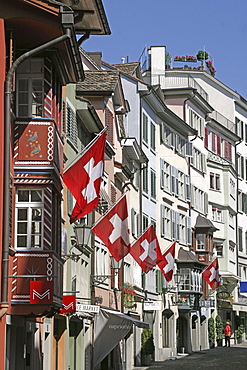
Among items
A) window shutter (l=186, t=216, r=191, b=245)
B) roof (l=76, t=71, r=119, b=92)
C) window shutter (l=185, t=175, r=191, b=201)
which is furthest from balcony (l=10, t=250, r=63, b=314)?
window shutter (l=185, t=175, r=191, b=201)

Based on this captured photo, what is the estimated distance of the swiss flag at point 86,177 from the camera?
19.8 meters

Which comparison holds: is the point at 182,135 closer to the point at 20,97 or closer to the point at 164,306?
the point at 164,306

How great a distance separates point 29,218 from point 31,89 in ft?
9.54

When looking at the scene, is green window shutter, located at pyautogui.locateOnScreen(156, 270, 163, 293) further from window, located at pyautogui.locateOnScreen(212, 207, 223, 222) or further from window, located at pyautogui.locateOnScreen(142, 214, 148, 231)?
window, located at pyautogui.locateOnScreen(212, 207, 223, 222)

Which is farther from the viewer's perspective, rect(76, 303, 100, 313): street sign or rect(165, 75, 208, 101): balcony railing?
rect(165, 75, 208, 101): balcony railing

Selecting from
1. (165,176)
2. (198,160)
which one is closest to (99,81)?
(165,176)

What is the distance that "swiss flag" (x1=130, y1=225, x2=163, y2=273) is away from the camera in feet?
109

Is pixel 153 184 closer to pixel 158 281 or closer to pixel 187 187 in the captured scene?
pixel 158 281

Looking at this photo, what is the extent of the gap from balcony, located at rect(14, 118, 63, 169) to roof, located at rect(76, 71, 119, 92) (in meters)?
14.2

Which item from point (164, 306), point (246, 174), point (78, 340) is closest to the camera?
point (78, 340)

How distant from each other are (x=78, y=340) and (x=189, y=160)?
102ft

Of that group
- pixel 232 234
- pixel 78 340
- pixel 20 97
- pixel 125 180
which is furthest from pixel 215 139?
pixel 20 97

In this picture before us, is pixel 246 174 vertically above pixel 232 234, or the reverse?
pixel 246 174

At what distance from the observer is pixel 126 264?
143ft
